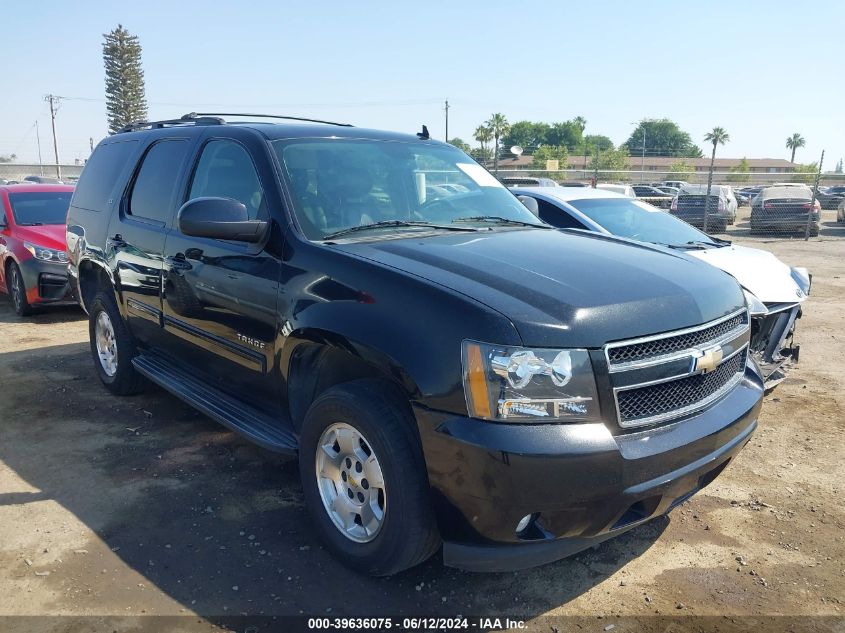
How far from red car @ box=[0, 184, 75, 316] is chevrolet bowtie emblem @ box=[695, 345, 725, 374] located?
760 cm

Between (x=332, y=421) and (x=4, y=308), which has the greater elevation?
(x=332, y=421)

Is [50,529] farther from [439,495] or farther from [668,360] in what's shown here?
[668,360]

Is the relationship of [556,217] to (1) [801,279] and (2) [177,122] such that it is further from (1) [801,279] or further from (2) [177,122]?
(2) [177,122]

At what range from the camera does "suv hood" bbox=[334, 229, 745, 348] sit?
2520 millimetres

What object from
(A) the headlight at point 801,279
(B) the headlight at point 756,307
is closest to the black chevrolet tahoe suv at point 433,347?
(B) the headlight at point 756,307

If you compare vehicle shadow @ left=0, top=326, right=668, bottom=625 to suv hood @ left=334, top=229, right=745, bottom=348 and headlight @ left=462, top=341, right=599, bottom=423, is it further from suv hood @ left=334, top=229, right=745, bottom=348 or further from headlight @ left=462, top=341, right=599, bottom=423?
suv hood @ left=334, top=229, right=745, bottom=348

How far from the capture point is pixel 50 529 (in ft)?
11.4

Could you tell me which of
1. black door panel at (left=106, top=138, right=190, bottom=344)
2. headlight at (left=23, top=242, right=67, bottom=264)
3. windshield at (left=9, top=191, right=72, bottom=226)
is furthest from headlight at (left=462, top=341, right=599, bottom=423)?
windshield at (left=9, top=191, right=72, bottom=226)

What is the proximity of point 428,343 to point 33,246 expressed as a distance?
768cm

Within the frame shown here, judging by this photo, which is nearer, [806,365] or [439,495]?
[439,495]

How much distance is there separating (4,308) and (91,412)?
551 cm

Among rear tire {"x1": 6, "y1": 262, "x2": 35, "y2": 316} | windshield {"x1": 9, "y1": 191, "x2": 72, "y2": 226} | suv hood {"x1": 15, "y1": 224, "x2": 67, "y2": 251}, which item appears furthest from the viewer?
windshield {"x1": 9, "y1": 191, "x2": 72, "y2": 226}

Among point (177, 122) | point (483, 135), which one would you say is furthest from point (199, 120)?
point (483, 135)

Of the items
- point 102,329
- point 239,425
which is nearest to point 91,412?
point 102,329
